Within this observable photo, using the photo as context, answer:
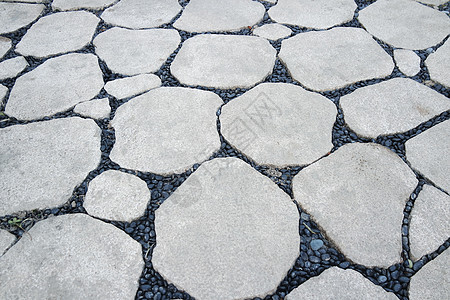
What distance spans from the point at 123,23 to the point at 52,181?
138cm

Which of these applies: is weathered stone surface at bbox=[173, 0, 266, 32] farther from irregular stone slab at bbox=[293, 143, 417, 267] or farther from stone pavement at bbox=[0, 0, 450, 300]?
irregular stone slab at bbox=[293, 143, 417, 267]

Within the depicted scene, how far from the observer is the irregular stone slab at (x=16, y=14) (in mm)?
2261

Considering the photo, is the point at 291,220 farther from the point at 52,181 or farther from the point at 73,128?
the point at 73,128

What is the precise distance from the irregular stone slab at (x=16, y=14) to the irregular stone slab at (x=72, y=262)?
1750 millimetres

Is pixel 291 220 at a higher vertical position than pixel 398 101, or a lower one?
lower

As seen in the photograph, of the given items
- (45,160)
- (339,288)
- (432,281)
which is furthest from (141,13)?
(432,281)

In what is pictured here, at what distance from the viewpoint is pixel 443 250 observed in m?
1.14

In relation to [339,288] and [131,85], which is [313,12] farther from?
[339,288]

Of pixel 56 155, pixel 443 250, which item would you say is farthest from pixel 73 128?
pixel 443 250

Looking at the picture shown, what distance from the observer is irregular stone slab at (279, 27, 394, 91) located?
1.80 m

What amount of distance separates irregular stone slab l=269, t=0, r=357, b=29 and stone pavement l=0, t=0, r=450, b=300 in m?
0.03

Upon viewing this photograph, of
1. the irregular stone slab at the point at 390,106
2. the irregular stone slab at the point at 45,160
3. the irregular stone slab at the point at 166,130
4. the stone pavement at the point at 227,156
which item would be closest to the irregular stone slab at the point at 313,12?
the stone pavement at the point at 227,156

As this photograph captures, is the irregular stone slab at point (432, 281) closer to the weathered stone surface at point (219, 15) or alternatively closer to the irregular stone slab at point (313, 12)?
the irregular stone slab at point (313, 12)

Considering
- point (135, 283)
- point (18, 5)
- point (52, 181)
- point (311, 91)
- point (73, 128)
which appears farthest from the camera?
point (18, 5)
